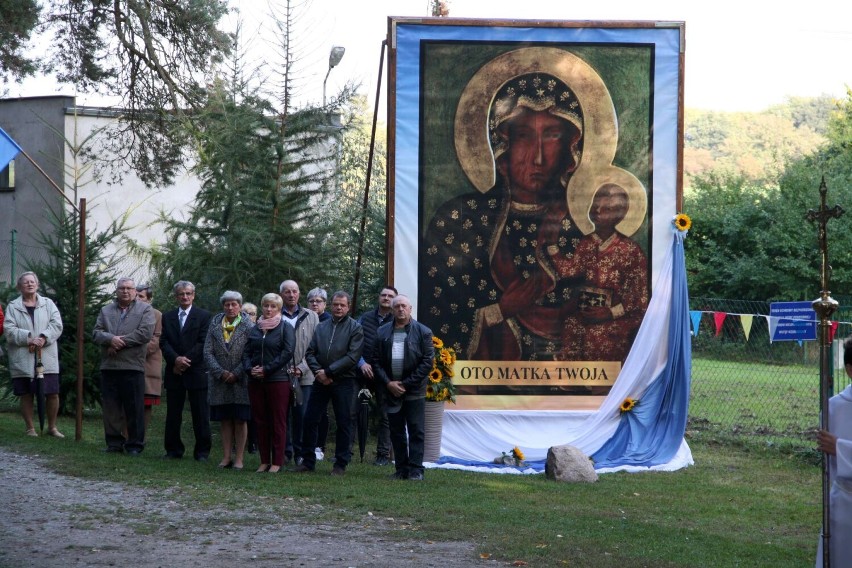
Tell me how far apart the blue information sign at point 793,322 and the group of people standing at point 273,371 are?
12.4ft

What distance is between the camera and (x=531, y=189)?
47.1 feet

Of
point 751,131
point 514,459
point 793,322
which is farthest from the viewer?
point 751,131

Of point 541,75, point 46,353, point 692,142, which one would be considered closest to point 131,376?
point 46,353

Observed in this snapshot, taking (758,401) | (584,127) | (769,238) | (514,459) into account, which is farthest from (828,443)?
(769,238)

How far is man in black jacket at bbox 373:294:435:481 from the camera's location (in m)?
11.7

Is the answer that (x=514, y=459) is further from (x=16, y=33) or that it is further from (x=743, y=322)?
(x=16, y=33)

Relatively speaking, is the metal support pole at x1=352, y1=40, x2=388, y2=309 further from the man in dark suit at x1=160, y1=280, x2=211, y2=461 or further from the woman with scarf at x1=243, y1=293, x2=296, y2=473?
the woman with scarf at x1=243, y1=293, x2=296, y2=473

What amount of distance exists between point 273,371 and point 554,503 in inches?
118

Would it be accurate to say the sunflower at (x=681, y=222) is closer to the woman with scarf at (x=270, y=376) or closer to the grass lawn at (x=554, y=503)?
the grass lawn at (x=554, y=503)

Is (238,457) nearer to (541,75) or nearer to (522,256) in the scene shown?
(522,256)

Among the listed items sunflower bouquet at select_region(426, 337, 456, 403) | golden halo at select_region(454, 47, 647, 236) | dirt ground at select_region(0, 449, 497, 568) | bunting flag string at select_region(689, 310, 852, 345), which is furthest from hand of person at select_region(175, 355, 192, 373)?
bunting flag string at select_region(689, 310, 852, 345)

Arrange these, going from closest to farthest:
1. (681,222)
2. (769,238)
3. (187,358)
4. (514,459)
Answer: (187,358), (514,459), (681,222), (769,238)

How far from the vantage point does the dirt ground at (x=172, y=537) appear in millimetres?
7481

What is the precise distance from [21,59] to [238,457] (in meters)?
10.2
